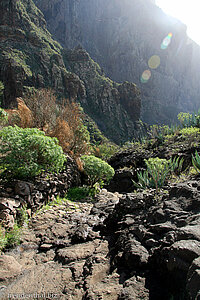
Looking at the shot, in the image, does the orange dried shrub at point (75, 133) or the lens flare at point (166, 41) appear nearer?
the orange dried shrub at point (75, 133)

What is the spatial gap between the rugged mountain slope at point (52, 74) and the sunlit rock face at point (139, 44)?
859 inches

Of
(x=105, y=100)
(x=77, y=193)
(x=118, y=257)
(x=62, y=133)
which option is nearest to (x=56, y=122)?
(x=62, y=133)

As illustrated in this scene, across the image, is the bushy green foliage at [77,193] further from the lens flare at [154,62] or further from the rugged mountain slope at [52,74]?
the lens flare at [154,62]

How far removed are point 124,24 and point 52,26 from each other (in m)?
33.9

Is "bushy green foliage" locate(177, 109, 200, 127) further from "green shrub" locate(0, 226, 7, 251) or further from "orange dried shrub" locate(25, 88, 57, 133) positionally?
"green shrub" locate(0, 226, 7, 251)

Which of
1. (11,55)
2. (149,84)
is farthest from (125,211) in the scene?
(149,84)

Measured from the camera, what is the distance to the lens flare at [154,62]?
7538cm

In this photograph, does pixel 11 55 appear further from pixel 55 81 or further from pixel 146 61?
pixel 146 61

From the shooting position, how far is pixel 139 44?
2977 inches

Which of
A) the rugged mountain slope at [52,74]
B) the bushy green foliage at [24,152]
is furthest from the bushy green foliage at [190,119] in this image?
the rugged mountain slope at [52,74]

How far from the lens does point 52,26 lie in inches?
2486

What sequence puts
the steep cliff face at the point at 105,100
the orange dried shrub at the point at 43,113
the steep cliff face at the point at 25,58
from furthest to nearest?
1. the steep cliff face at the point at 105,100
2. the steep cliff face at the point at 25,58
3. the orange dried shrub at the point at 43,113

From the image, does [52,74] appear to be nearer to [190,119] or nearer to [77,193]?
[190,119]

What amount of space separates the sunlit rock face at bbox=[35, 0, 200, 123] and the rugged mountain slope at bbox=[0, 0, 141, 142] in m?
21.8
